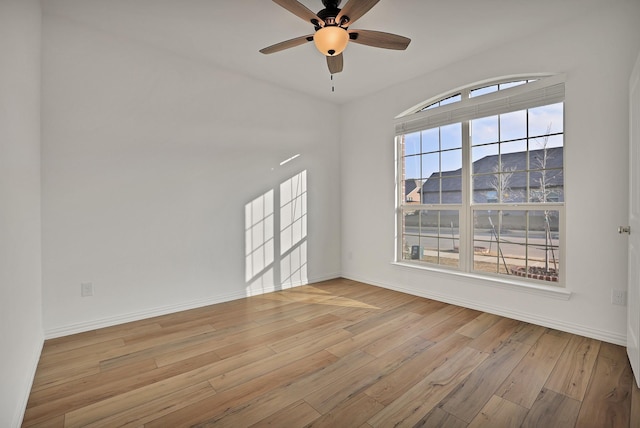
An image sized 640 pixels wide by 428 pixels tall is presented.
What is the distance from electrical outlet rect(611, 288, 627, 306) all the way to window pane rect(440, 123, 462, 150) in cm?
191

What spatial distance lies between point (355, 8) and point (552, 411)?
262 centimetres

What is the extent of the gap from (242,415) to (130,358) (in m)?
1.16

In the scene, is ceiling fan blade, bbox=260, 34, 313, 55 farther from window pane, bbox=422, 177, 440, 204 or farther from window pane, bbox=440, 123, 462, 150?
window pane, bbox=422, 177, 440, 204

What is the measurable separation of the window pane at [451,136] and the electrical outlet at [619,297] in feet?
6.27

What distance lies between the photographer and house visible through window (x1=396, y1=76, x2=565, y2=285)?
115 inches

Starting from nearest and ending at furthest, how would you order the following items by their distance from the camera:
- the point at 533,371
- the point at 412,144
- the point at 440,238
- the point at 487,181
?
the point at 533,371
the point at 487,181
the point at 440,238
the point at 412,144

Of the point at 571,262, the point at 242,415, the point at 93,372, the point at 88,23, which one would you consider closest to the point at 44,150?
the point at 88,23

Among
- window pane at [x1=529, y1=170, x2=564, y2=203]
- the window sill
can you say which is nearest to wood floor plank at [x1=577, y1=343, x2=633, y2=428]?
the window sill

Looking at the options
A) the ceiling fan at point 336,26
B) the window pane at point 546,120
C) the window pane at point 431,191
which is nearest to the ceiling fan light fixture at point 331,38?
the ceiling fan at point 336,26

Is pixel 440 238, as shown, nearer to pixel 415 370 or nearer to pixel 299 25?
pixel 415 370

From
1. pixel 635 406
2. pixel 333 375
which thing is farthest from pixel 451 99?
pixel 333 375

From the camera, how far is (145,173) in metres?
3.07

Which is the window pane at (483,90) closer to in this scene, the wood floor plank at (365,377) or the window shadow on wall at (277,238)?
the window shadow on wall at (277,238)

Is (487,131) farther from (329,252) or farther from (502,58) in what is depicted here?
(329,252)
